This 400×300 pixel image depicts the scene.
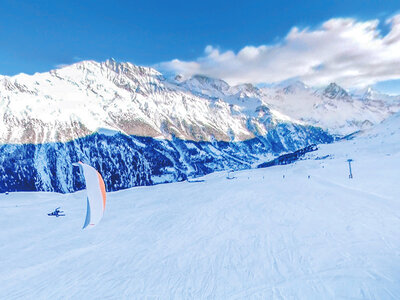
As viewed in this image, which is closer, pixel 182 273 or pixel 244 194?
pixel 182 273

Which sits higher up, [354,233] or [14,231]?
[14,231]

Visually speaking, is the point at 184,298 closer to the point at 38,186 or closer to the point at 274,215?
the point at 274,215

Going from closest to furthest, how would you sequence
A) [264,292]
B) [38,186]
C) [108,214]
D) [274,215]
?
[264,292], [274,215], [108,214], [38,186]

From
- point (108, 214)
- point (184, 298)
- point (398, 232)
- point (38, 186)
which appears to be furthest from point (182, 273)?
point (38, 186)

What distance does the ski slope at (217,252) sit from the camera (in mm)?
12656

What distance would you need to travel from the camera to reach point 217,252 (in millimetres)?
17141

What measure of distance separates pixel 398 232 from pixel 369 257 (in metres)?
5.53

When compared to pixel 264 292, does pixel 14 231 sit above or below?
above

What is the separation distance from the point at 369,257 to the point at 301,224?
23.1 feet

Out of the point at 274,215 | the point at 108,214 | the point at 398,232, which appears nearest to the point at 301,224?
the point at 274,215

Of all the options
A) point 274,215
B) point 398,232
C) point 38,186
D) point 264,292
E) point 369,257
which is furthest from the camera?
point 38,186

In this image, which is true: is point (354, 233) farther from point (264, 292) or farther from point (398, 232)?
point (264, 292)

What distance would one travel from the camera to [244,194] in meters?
37.1

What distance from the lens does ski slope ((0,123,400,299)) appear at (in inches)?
498
